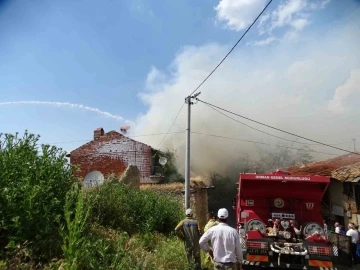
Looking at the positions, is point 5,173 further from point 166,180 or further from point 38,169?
point 166,180

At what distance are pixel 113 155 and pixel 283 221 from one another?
2077 cm

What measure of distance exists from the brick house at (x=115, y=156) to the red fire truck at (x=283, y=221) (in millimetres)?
17694

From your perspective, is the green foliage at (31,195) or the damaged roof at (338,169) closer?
the green foliage at (31,195)

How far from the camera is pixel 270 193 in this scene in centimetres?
1073

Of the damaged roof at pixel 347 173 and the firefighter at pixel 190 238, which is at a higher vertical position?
the damaged roof at pixel 347 173

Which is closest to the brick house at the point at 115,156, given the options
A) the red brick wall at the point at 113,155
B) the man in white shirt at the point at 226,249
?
the red brick wall at the point at 113,155

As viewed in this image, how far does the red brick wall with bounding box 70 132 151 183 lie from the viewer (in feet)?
92.5

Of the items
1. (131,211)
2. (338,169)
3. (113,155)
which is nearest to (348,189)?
(338,169)

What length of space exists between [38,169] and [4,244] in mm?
1364

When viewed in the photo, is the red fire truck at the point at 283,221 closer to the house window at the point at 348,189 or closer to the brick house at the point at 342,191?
the brick house at the point at 342,191

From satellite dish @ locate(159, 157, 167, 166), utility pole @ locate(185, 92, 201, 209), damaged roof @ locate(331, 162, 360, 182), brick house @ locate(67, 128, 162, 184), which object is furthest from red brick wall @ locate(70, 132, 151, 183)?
damaged roof @ locate(331, 162, 360, 182)

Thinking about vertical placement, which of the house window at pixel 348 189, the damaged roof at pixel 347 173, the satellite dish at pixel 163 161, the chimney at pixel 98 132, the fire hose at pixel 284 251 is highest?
the chimney at pixel 98 132

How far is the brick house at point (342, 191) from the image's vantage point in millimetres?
17969

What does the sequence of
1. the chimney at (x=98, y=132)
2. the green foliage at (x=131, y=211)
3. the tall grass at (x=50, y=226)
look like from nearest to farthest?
the tall grass at (x=50, y=226) < the green foliage at (x=131, y=211) < the chimney at (x=98, y=132)
